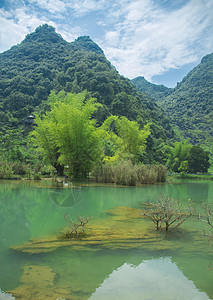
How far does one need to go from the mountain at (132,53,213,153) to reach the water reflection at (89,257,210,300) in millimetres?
50226

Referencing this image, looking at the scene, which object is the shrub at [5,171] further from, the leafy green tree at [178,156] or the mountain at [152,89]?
the mountain at [152,89]

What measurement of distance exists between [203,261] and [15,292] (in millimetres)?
2145

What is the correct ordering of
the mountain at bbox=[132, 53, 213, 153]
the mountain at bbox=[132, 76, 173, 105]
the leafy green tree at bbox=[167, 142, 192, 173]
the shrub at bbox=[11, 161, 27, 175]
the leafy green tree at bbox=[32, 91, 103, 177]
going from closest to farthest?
the leafy green tree at bbox=[32, 91, 103, 177]
the shrub at bbox=[11, 161, 27, 175]
the leafy green tree at bbox=[167, 142, 192, 173]
the mountain at bbox=[132, 53, 213, 153]
the mountain at bbox=[132, 76, 173, 105]

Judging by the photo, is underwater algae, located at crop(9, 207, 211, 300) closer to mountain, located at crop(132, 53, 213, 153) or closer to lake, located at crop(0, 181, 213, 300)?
lake, located at crop(0, 181, 213, 300)

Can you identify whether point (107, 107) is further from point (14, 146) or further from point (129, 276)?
point (129, 276)

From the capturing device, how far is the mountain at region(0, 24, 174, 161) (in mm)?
36875

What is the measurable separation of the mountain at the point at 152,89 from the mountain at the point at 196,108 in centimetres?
367

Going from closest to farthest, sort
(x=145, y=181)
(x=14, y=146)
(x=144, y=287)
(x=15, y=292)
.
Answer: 1. (x=15, y=292)
2. (x=144, y=287)
3. (x=145, y=181)
4. (x=14, y=146)

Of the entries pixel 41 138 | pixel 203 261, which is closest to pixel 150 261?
pixel 203 261

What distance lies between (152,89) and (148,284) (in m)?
111

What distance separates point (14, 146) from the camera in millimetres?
16422

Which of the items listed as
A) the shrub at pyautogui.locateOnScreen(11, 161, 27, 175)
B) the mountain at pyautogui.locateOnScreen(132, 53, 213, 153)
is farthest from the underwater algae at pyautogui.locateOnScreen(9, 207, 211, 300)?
the mountain at pyautogui.locateOnScreen(132, 53, 213, 153)

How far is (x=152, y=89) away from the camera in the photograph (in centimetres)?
10750

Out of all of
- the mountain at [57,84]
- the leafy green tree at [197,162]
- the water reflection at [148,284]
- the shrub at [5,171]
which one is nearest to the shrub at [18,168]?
the shrub at [5,171]
